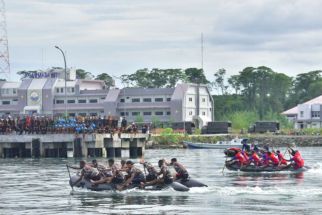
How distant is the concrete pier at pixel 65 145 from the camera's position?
8519cm

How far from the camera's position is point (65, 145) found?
86.8 m

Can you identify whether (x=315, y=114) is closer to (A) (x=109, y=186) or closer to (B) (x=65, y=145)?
(B) (x=65, y=145)

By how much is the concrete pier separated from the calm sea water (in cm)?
2761

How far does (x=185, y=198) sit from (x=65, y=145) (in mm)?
45164

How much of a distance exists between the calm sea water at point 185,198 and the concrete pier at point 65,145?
1087 inches

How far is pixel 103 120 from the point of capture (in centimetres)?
8806

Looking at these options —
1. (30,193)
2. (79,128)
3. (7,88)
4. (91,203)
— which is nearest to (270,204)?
(91,203)

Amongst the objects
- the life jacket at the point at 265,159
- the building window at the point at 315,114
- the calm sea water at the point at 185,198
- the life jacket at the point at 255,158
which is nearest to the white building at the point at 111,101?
the building window at the point at 315,114

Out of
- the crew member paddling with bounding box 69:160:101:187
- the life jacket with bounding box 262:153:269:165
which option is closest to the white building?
the life jacket with bounding box 262:153:269:165

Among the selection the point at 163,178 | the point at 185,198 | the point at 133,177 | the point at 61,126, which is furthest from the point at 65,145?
the point at 185,198

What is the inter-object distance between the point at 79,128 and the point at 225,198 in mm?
44170

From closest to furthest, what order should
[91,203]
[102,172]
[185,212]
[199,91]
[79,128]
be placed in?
[185,212]
[91,203]
[102,172]
[79,128]
[199,91]

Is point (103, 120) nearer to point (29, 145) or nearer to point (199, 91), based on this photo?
point (29, 145)

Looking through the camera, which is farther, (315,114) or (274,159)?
(315,114)
